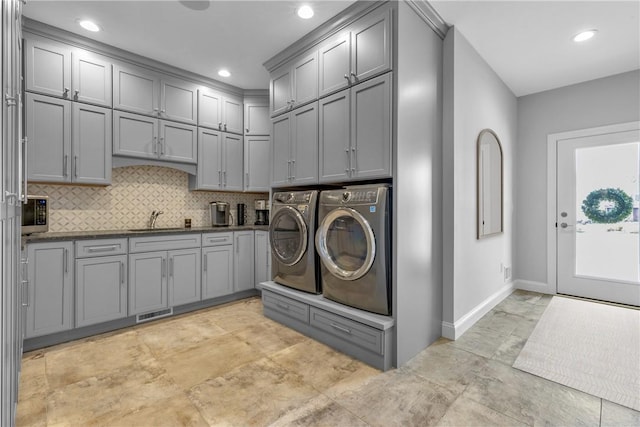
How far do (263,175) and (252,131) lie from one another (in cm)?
60

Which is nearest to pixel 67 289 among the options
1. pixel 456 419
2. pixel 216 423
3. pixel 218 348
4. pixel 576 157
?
pixel 218 348

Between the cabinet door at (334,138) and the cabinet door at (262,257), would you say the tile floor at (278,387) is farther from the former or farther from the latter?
the cabinet door at (334,138)

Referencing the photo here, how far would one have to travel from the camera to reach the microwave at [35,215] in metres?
2.54

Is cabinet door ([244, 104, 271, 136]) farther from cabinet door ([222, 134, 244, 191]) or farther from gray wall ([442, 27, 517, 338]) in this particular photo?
gray wall ([442, 27, 517, 338])

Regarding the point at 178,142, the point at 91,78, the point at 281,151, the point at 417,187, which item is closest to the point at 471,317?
the point at 417,187

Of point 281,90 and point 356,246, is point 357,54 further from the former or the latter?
point 356,246

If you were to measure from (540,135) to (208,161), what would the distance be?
14.3ft

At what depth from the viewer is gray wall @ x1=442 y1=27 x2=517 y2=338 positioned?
260 centimetres

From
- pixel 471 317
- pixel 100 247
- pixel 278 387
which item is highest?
pixel 100 247

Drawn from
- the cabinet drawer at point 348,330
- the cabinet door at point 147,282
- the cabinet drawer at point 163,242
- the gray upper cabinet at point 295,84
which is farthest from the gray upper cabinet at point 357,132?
the cabinet door at point 147,282

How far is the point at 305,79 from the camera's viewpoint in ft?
9.33

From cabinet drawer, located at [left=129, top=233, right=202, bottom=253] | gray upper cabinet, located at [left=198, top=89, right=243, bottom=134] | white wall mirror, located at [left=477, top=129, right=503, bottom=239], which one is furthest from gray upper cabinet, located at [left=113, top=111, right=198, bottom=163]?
white wall mirror, located at [left=477, top=129, right=503, bottom=239]

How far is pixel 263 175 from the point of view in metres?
4.06

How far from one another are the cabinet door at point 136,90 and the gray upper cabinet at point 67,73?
0.08 m
